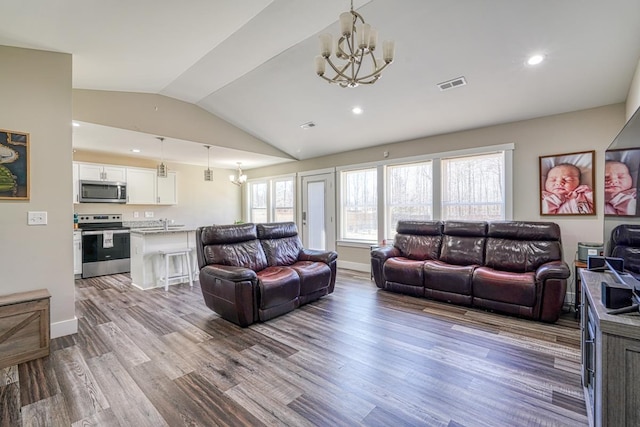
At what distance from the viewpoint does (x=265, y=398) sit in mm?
1944

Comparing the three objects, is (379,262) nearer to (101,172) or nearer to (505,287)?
(505,287)

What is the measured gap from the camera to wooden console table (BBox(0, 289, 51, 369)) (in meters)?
2.35

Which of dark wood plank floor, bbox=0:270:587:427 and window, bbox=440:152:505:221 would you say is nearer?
dark wood plank floor, bbox=0:270:587:427

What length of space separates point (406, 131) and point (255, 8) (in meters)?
3.12

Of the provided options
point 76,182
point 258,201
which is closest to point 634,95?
point 258,201

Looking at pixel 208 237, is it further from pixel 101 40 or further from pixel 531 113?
pixel 531 113

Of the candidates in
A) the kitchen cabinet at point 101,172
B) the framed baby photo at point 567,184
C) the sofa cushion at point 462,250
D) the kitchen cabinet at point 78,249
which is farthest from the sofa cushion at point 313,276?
the kitchen cabinet at point 101,172

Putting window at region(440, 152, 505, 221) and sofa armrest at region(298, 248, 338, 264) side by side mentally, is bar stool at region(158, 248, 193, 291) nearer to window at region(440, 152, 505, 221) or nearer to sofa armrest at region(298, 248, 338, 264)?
sofa armrest at region(298, 248, 338, 264)

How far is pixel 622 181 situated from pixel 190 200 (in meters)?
7.61

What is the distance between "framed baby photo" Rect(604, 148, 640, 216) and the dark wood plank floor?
126 cm

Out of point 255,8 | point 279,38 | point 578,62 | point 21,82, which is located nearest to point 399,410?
point 255,8

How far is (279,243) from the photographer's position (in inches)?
168

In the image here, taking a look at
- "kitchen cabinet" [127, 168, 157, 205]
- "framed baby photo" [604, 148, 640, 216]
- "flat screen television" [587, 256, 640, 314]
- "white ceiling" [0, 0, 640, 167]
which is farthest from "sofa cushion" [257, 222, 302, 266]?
"kitchen cabinet" [127, 168, 157, 205]

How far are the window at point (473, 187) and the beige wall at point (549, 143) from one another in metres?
0.21
